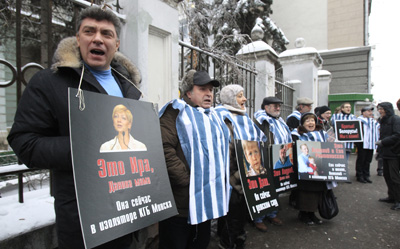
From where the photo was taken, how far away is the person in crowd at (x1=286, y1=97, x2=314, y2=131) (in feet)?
15.9

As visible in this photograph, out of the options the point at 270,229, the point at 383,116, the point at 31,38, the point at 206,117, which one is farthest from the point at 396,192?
the point at 31,38

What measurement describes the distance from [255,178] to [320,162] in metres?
1.39

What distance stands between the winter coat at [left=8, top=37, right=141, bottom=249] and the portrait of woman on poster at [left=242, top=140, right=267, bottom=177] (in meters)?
1.62

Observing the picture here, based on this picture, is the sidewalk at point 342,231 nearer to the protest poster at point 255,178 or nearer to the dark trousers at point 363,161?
the protest poster at point 255,178

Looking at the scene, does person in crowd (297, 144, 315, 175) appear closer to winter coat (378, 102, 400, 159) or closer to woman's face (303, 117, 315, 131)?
woman's face (303, 117, 315, 131)

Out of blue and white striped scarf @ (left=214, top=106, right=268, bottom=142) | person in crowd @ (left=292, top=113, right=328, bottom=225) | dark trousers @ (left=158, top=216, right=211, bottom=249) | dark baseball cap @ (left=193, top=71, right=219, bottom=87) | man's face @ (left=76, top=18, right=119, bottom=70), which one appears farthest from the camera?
person in crowd @ (left=292, top=113, right=328, bottom=225)

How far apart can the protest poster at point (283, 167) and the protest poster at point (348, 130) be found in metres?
3.32

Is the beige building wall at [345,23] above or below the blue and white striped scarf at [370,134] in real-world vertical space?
above

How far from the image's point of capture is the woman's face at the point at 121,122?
4.10 feet

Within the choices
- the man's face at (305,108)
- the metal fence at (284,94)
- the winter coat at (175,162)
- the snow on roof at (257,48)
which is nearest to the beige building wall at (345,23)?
the metal fence at (284,94)

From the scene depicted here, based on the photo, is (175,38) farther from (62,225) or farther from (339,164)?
(339,164)

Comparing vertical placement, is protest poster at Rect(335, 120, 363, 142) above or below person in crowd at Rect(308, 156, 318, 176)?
above

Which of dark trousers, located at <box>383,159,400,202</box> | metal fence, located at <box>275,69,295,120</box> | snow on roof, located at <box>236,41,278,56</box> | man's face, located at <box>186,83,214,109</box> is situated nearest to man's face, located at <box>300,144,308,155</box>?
man's face, located at <box>186,83,214,109</box>

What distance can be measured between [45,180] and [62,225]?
2.16 meters
